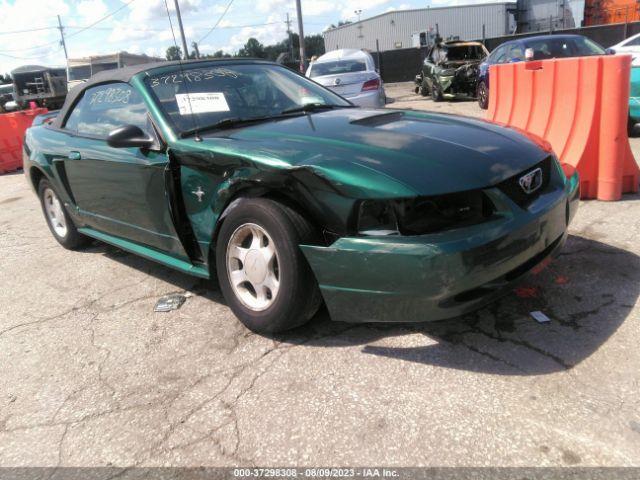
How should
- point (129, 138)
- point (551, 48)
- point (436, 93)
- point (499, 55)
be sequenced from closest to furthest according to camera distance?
point (129, 138)
point (551, 48)
point (499, 55)
point (436, 93)

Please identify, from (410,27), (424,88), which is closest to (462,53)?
(424,88)

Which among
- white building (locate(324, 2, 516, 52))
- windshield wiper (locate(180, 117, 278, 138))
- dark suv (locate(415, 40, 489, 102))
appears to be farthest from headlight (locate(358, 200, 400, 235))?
white building (locate(324, 2, 516, 52))

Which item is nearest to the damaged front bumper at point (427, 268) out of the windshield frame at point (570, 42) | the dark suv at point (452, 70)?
the windshield frame at point (570, 42)

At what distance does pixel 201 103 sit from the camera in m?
A: 3.23

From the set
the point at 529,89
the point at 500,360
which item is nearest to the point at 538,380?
the point at 500,360

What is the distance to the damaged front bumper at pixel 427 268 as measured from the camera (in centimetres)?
216

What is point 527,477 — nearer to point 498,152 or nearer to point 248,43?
point 498,152

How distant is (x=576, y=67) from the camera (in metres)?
4.52

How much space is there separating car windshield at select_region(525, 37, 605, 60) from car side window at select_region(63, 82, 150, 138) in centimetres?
815

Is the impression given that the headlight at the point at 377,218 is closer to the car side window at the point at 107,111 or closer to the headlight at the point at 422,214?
the headlight at the point at 422,214

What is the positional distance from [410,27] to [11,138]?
164 ft

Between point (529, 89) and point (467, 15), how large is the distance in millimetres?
50979

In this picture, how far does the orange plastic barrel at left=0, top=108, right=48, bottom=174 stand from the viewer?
416 inches

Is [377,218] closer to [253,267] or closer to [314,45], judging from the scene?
[253,267]
